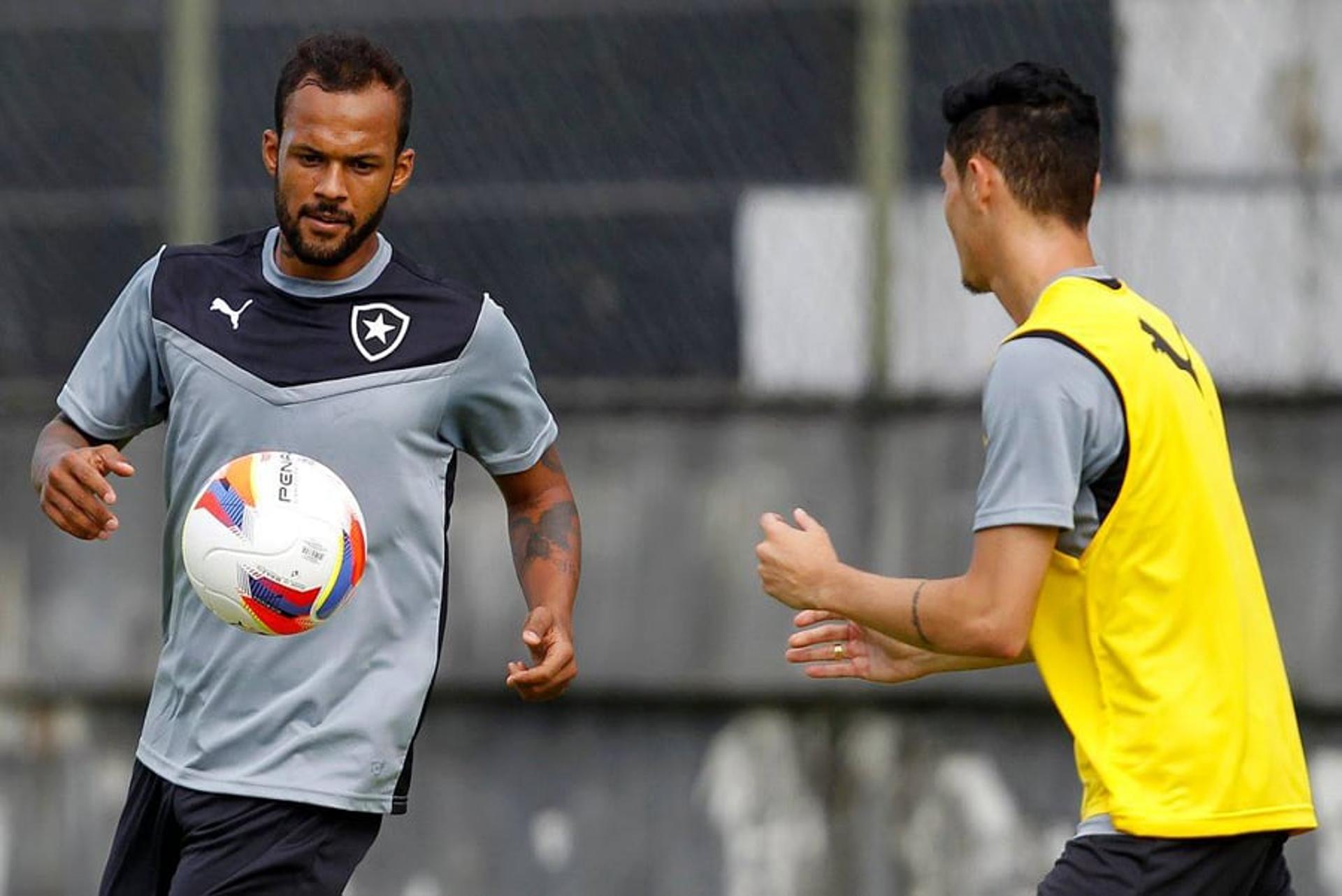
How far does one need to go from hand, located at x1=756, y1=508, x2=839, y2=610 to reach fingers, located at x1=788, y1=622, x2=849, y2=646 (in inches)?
8.1

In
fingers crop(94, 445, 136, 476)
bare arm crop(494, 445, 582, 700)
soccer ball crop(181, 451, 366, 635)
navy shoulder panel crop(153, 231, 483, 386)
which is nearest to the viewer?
fingers crop(94, 445, 136, 476)

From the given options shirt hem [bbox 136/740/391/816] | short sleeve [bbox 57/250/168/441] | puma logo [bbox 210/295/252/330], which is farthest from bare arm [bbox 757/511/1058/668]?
short sleeve [bbox 57/250/168/441]

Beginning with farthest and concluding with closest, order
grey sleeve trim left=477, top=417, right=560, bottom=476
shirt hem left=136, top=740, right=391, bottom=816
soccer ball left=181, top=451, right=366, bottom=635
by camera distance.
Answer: grey sleeve trim left=477, top=417, right=560, bottom=476
shirt hem left=136, top=740, right=391, bottom=816
soccer ball left=181, top=451, right=366, bottom=635

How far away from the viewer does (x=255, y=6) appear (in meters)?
7.88

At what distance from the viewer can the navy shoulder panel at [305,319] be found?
14.9 feet

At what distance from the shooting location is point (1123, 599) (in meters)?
3.96

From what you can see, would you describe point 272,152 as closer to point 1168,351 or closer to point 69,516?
point 69,516

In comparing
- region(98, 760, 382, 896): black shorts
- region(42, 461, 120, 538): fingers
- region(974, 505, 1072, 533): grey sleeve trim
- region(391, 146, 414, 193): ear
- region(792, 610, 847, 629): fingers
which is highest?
region(391, 146, 414, 193): ear

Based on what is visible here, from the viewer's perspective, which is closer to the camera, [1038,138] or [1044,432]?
[1044,432]

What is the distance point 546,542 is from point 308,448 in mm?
586

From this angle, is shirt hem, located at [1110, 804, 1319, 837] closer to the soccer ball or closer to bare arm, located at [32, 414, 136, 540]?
the soccer ball

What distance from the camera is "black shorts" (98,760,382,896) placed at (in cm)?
440

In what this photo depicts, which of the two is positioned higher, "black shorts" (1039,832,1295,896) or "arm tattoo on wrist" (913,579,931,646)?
"arm tattoo on wrist" (913,579,931,646)

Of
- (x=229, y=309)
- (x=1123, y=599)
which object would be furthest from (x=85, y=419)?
(x=1123, y=599)
